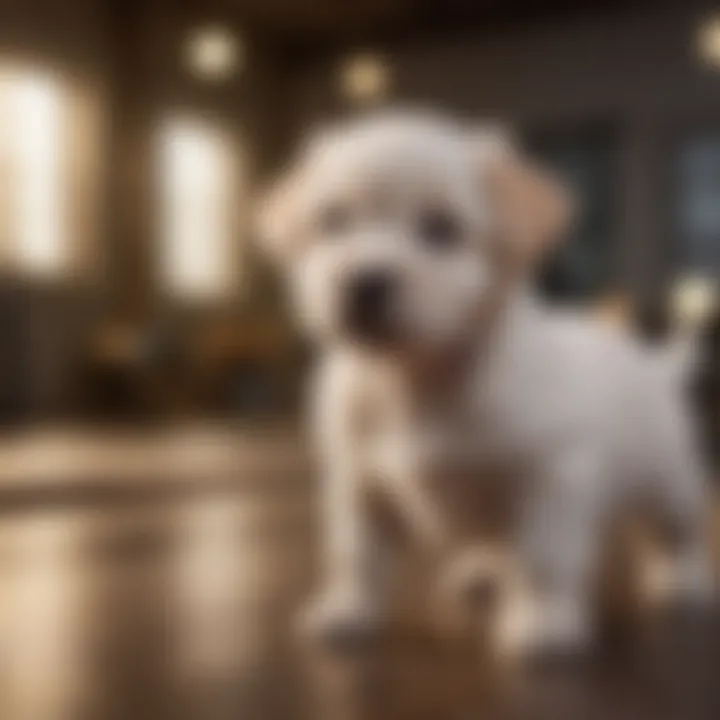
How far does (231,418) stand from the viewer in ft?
1.04

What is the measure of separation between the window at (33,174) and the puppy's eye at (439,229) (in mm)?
121

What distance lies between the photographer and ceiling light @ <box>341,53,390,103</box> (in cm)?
29

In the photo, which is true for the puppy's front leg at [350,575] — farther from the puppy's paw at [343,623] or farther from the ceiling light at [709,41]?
the ceiling light at [709,41]

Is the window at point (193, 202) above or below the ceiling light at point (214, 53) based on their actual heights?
below

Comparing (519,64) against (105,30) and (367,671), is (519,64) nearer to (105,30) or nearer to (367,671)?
(105,30)

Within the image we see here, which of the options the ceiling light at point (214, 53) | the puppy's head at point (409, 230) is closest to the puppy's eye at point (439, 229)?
the puppy's head at point (409, 230)

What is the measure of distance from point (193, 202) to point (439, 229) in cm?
10

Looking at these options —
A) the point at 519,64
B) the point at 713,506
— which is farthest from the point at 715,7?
the point at 713,506

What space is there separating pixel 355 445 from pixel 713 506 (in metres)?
0.19

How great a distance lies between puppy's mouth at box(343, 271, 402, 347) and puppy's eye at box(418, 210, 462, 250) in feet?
0.07

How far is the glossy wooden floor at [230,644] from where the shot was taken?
37 cm

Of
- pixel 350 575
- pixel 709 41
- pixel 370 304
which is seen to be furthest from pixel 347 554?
pixel 709 41

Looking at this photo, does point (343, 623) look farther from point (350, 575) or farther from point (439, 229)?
point (439, 229)

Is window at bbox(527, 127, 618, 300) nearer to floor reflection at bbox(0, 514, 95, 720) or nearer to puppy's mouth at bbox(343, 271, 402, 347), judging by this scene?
puppy's mouth at bbox(343, 271, 402, 347)
